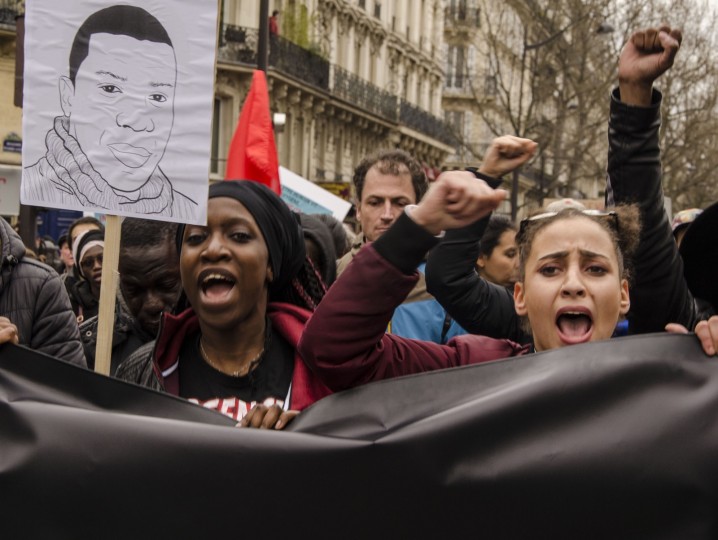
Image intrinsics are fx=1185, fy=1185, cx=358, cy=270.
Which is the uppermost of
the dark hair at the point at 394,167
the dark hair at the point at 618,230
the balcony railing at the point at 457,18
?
the balcony railing at the point at 457,18

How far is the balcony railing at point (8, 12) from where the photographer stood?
1004 inches

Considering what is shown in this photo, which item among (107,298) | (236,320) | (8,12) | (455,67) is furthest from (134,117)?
(455,67)

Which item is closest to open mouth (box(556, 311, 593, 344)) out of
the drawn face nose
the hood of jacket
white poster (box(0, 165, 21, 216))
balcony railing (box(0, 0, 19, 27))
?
the drawn face nose

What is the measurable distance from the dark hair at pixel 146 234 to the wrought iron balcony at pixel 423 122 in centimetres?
3805

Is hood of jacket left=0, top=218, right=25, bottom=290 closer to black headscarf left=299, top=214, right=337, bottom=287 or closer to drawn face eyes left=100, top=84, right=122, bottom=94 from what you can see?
drawn face eyes left=100, top=84, right=122, bottom=94

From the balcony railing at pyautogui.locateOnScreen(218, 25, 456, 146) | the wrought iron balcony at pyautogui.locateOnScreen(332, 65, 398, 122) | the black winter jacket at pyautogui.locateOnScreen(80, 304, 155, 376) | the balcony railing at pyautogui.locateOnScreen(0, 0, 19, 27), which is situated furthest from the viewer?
the wrought iron balcony at pyautogui.locateOnScreen(332, 65, 398, 122)

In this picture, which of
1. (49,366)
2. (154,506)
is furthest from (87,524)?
(49,366)

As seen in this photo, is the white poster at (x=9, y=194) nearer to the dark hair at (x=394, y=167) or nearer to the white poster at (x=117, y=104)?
the dark hair at (x=394, y=167)

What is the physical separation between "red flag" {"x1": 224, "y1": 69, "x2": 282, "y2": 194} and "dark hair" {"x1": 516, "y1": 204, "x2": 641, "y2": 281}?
3.51 m

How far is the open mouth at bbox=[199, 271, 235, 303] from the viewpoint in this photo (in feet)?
10.3

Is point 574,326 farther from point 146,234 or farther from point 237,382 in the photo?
point 146,234

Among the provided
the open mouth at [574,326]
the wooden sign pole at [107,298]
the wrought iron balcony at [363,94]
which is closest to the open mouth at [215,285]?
the wooden sign pole at [107,298]

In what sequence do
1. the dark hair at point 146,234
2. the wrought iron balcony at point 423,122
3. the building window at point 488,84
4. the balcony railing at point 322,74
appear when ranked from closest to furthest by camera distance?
the dark hair at point 146,234, the building window at point 488,84, the balcony railing at point 322,74, the wrought iron balcony at point 423,122

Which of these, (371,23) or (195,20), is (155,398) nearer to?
(195,20)
